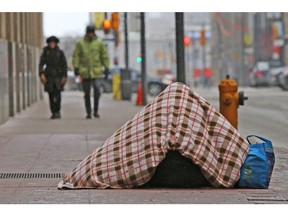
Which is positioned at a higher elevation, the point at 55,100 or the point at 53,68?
the point at 53,68

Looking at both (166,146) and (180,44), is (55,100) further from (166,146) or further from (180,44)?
(166,146)

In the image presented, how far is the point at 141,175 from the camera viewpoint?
8766 mm

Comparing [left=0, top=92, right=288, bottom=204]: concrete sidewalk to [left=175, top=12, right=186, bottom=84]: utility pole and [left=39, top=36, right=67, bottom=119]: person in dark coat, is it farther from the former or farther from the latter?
[left=175, top=12, right=186, bottom=84]: utility pole

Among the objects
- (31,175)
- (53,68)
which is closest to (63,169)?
(31,175)

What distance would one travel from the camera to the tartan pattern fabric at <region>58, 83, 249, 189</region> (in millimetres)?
8750

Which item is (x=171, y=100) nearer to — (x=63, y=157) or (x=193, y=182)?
(x=193, y=182)

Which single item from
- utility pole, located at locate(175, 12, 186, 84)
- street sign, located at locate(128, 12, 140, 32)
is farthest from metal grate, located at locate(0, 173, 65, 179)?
street sign, located at locate(128, 12, 140, 32)

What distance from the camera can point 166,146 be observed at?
8.72 meters

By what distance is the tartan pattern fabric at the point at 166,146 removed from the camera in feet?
28.7

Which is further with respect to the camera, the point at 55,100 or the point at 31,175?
the point at 55,100

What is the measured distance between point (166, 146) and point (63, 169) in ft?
7.08

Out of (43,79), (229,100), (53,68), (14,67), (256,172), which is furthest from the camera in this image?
(14,67)
